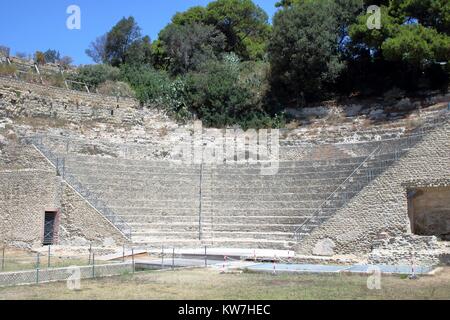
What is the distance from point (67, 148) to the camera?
23.1 m

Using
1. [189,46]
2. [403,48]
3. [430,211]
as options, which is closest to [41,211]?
[430,211]

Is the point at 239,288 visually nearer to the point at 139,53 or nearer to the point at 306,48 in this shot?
the point at 306,48

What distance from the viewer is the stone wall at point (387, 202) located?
16000 millimetres

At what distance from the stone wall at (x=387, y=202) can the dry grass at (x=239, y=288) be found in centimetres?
348

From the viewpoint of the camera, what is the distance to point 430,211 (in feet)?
55.8

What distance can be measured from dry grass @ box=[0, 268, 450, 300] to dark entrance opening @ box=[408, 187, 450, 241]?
4.21 meters

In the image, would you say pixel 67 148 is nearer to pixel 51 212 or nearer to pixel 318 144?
pixel 51 212

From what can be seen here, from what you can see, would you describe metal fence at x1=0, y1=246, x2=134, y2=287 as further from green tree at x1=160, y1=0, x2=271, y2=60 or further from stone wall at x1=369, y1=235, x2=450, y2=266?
green tree at x1=160, y1=0, x2=271, y2=60

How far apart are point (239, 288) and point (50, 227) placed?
432 inches

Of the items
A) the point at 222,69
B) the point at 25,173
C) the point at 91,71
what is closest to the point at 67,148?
the point at 25,173

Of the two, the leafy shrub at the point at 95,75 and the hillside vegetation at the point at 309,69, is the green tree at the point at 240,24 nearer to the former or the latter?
the hillside vegetation at the point at 309,69

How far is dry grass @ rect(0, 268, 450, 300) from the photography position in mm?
9586

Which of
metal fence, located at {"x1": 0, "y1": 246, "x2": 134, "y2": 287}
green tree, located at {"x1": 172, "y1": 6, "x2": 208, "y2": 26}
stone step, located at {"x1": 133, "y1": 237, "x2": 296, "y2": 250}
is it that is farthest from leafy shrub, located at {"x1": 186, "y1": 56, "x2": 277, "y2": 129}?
metal fence, located at {"x1": 0, "y1": 246, "x2": 134, "y2": 287}
